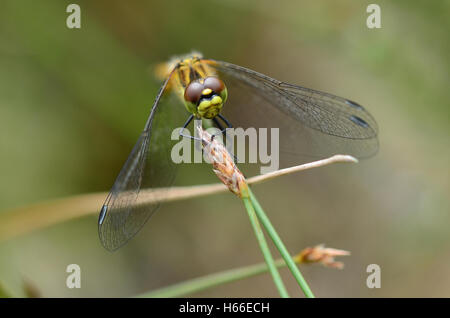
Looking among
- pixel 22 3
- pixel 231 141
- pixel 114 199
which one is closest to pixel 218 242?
pixel 231 141

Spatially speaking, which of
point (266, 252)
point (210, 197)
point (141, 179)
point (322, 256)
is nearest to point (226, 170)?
point (266, 252)

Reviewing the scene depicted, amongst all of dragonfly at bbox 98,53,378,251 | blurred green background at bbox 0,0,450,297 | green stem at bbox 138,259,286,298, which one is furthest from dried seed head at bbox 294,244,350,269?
blurred green background at bbox 0,0,450,297

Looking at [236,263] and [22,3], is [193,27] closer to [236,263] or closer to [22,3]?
[22,3]

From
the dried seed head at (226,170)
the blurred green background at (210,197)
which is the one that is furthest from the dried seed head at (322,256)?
the blurred green background at (210,197)

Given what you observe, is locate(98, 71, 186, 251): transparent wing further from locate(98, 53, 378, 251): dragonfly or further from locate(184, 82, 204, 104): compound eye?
locate(184, 82, 204, 104): compound eye

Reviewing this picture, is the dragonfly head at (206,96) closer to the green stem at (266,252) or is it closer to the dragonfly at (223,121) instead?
the dragonfly at (223,121)
